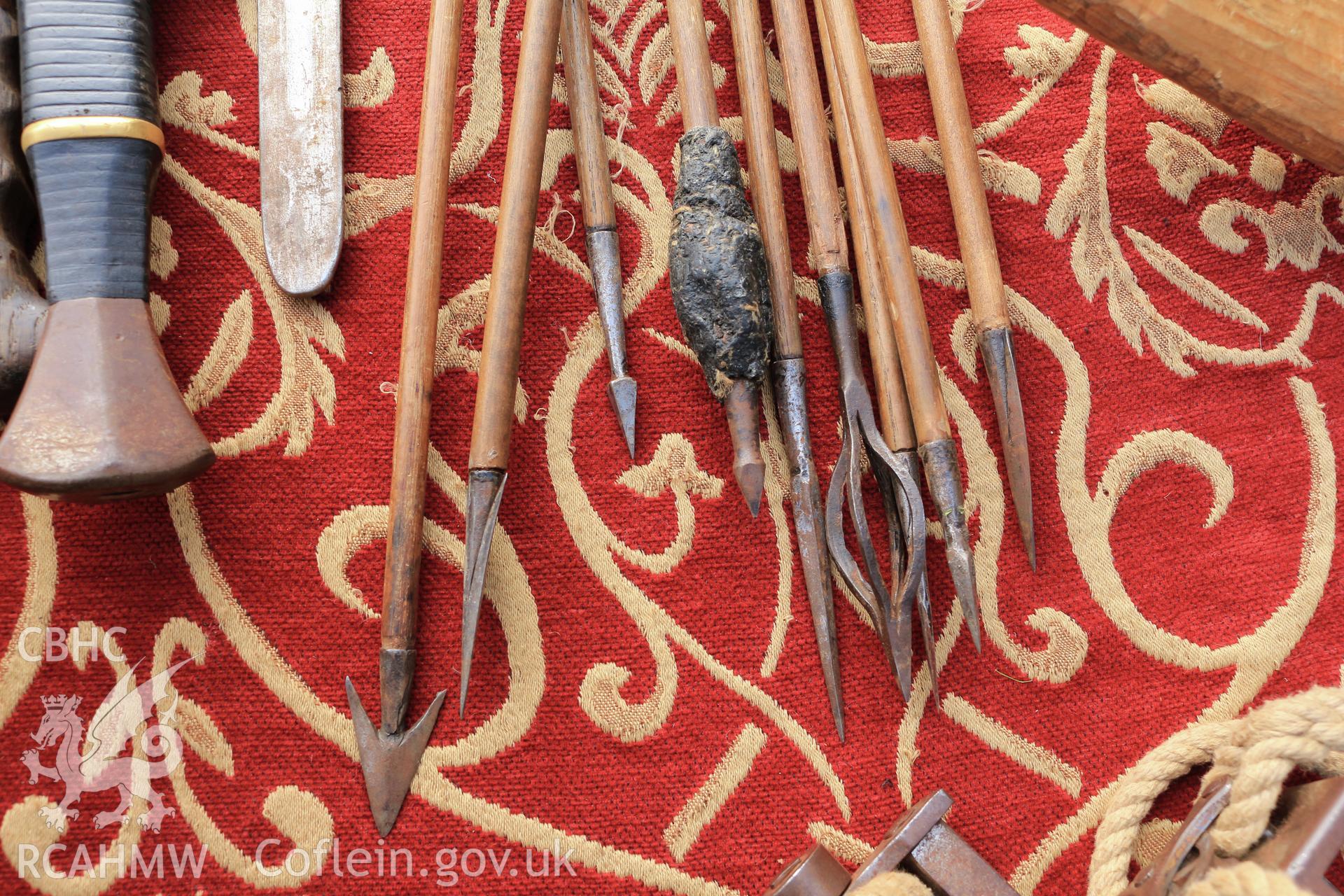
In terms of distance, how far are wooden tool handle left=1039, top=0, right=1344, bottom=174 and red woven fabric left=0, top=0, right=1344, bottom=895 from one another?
106 mm

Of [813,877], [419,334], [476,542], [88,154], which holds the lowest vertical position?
[813,877]

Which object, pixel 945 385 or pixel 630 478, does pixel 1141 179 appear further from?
pixel 630 478

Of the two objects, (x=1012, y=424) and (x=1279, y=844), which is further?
(x=1012, y=424)

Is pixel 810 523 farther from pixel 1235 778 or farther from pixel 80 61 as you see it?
pixel 80 61

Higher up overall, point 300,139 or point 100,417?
point 300,139

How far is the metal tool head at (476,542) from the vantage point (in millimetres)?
647

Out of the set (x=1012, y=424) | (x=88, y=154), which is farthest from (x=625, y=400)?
(x=88, y=154)

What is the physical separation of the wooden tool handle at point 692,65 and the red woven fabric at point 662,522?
0.07 meters

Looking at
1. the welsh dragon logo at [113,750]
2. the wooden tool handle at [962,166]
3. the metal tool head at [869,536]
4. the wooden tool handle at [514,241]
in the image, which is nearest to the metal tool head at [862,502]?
the metal tool head at [869,536]

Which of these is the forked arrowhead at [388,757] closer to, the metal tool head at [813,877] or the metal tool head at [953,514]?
the metal tool head at [813,877]

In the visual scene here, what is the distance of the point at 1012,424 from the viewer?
0.69 metres

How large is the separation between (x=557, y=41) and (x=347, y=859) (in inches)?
24.1

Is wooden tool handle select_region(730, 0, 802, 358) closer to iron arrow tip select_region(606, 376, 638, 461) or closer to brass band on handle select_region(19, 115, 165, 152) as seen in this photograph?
iron arrow tip select_region(606, 376, 638, 461)

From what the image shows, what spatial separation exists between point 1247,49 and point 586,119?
0.48 m
